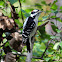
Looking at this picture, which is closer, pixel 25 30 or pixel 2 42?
pixel 2 42

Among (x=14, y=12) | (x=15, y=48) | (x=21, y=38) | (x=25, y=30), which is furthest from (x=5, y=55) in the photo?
(x=14, y=12)

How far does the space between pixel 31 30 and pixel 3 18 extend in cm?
47

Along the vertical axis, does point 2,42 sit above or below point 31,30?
below

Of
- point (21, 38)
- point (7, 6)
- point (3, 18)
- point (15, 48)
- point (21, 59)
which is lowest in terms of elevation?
point (21, 59)

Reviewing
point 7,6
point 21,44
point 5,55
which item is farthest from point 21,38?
point 7,6

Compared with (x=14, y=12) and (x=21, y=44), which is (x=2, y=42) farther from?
(x=14, y=12)

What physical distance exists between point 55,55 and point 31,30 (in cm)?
49

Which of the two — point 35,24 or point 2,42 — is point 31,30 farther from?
point 2,42

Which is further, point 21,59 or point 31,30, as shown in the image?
point 31,30

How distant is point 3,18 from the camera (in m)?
1.71

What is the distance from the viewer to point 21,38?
1.75m

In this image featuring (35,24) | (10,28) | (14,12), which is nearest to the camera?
(10,28)

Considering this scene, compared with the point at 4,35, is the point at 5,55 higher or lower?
lower

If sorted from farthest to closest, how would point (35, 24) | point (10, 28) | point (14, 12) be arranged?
point (35, 24)
point (14, 12)
point (10, 28)
